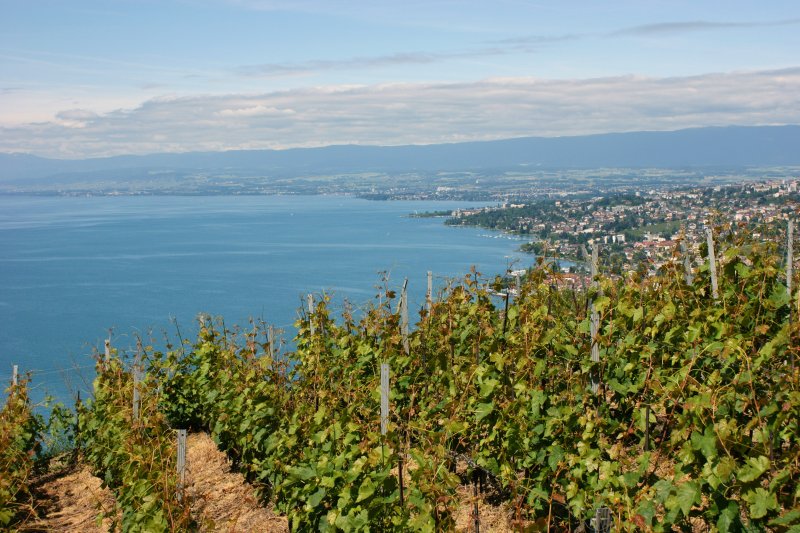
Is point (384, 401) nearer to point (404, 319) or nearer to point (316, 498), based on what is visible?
point (316, 498)

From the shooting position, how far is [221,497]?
7.04 meters

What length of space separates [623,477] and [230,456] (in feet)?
16.1

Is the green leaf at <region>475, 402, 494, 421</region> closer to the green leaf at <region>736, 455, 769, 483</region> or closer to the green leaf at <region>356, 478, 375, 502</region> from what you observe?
the green leaf at <region>356, 478, 375, 502</region>

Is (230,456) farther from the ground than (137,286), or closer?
farther from the ground

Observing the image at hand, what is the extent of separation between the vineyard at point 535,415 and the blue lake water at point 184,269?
5.61 feet

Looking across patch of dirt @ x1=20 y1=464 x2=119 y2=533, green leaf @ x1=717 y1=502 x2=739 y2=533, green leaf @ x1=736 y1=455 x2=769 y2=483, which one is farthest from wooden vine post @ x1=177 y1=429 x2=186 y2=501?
green leaf @ x1=736 y1=455 x2=769 y2=483

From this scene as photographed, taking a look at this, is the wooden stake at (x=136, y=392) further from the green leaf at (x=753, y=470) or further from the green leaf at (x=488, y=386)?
the green leaf at (x=753, y=470)

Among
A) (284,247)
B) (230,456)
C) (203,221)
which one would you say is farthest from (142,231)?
(230,456)

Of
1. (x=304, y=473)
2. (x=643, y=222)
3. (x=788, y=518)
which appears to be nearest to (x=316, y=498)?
(x=304, y=473)

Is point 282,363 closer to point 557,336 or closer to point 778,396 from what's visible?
point 557,336

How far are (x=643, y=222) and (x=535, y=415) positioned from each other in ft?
84.0

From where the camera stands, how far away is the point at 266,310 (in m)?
36.5

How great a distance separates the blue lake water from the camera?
108ft

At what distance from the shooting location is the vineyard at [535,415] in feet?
11.9
